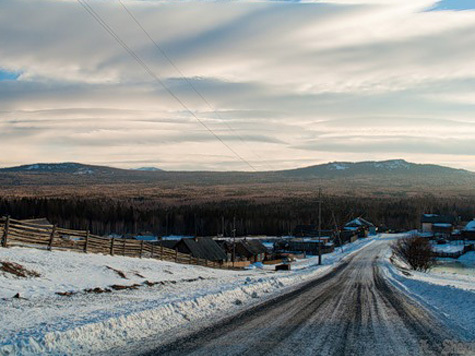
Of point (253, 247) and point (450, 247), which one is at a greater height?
point (253, 247)

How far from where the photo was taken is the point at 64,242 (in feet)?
95.5

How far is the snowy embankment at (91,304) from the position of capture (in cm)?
1130

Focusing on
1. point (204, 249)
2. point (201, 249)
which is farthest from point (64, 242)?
point (204, 249)

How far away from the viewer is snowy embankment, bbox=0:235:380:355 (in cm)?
1130

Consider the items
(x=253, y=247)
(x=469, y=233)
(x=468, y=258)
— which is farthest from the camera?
(x=469, y=233)

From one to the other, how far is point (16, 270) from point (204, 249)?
5222 centimetres

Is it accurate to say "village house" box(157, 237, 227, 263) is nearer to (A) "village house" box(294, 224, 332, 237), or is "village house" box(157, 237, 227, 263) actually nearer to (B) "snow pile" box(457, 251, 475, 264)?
(B) "snow pile" box(457, 251, 475, 264)

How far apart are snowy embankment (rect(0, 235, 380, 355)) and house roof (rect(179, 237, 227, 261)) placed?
1610 inches

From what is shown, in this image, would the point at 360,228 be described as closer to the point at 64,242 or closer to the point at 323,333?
the point at 64,242

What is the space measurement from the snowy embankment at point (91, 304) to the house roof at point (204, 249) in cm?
4088

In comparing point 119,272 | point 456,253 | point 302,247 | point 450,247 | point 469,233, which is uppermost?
point 119,272

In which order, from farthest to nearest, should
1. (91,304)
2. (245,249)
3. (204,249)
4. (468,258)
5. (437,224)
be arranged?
(437,224), (468,258), (245,249), (204,249), (91,304)

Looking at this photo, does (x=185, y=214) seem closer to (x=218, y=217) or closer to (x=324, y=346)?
(x=218, y=217)

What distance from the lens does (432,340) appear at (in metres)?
12.5
